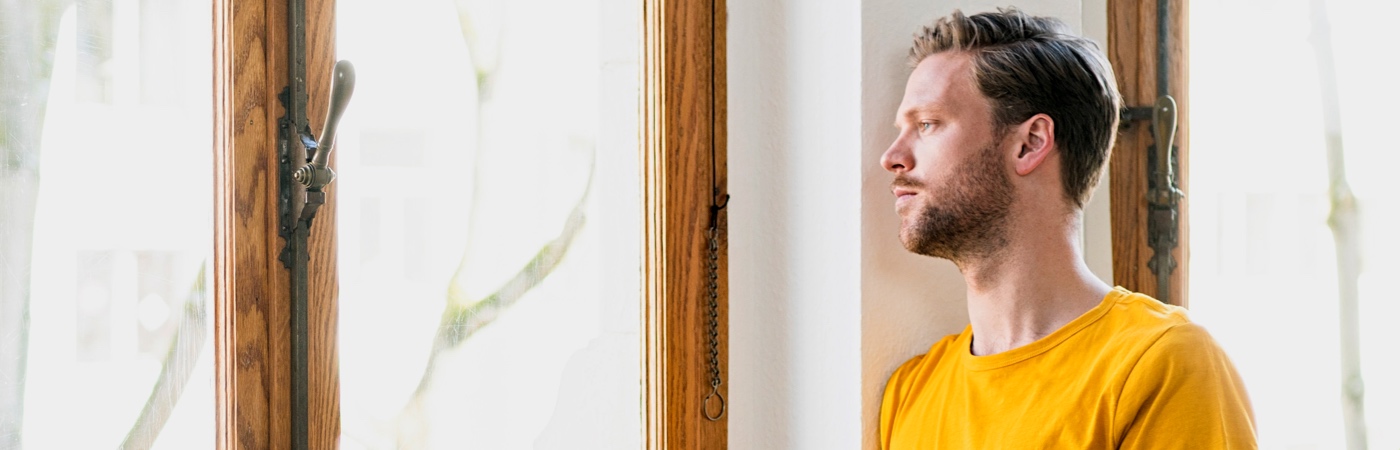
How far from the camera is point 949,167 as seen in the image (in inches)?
41.8

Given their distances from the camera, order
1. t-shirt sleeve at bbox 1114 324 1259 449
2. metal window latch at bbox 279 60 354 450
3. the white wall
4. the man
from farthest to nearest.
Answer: metal window latch at bbox 279 60 354 450, the white wall, the man, t-shirt sleeve at bbox 1114 324 1259 449

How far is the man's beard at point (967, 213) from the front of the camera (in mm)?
1054

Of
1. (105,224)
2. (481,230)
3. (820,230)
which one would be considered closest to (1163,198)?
(820,230)

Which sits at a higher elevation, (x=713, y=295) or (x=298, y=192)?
(x=298, y=192)

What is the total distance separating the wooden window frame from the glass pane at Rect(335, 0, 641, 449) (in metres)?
0.04

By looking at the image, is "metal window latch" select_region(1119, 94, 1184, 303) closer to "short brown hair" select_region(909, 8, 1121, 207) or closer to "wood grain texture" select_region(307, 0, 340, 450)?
"short brown hair" select_region(909, 8, 1121, 207)

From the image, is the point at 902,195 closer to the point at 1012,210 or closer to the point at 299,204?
the point at 1012,210

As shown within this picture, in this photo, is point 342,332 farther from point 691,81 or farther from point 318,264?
point 691,81

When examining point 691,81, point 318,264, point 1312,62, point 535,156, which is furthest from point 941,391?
point 318,264

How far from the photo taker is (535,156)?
4.24 feet

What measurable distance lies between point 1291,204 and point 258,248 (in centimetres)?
137

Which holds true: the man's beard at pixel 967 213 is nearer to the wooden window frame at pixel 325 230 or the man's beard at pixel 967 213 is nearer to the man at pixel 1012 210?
the man at pixel 1012 210

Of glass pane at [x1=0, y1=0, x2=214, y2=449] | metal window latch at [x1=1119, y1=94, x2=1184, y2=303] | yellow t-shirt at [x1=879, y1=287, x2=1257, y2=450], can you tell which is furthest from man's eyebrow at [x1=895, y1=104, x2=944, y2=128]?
glass pane at [x1=0, y1=0, x2=214, y2=449]

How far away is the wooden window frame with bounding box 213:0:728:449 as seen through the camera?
120 centimetres
